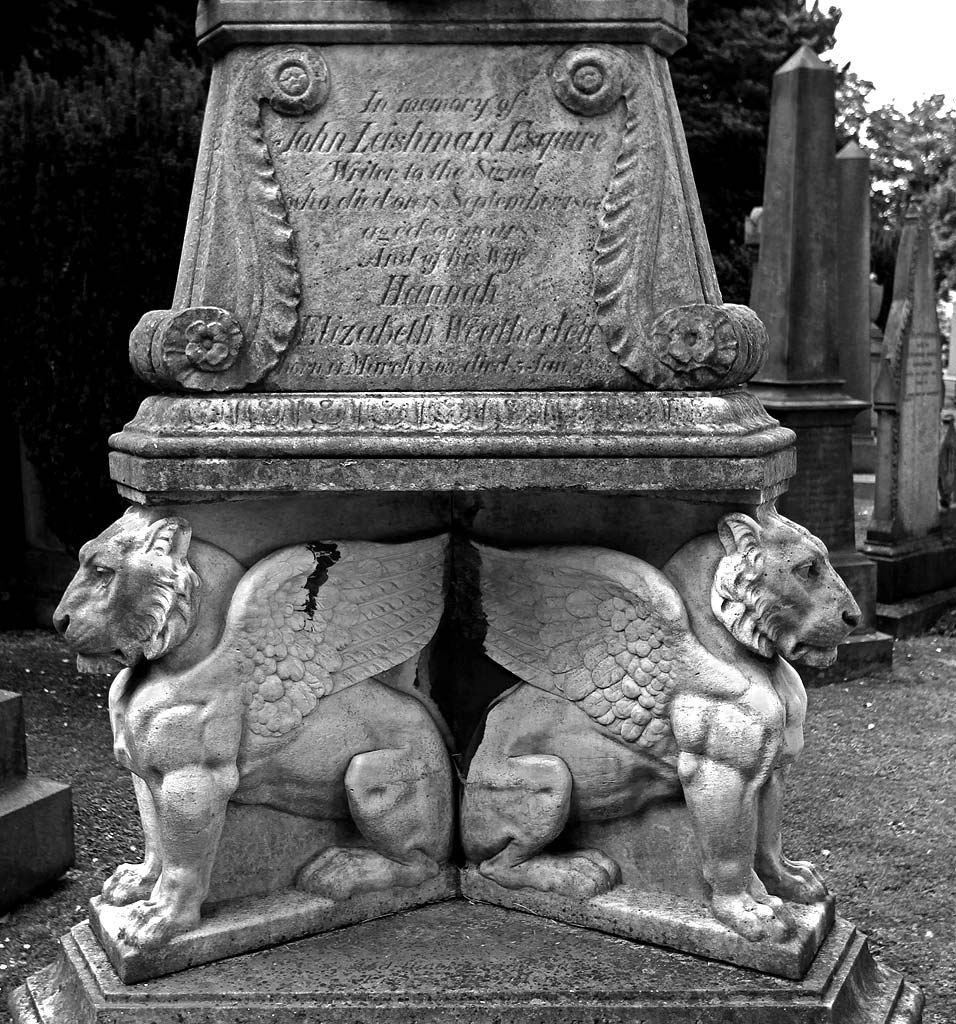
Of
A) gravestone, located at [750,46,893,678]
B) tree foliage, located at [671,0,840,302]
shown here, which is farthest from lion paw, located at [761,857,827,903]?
tree foliage, located at [671,0,840,302]

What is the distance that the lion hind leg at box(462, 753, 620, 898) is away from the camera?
3.53m

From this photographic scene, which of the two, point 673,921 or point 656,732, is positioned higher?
point 656,732

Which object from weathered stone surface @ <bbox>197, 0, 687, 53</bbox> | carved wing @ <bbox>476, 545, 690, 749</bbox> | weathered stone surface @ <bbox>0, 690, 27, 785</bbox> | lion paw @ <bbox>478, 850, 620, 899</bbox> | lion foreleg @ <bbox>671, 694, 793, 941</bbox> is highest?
weathered stone surface @ <bbox>197, 0, 687, 53</bbox>

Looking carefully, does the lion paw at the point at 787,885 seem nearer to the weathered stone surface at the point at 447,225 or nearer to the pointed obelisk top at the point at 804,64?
the weathered stone surface at the point at 447,225

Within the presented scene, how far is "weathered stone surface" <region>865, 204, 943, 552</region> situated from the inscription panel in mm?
6889

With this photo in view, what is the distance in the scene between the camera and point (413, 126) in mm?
3332

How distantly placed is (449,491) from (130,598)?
2.55 ft

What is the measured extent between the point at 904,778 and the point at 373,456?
4.31m

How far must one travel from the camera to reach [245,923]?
3.40 m

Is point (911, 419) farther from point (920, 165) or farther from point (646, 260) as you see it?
point (920, 165)

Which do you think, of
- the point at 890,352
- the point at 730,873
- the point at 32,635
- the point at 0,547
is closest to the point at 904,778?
the point at 730,873


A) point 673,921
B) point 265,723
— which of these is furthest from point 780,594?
point 265,723

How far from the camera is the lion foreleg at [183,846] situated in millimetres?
3277

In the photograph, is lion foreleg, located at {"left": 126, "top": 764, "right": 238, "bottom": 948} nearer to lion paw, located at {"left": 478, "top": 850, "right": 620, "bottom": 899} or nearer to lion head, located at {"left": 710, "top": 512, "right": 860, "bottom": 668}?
lion paw, located at {"left": 478, "top": 850, "right": 620, "bottom": 899}
